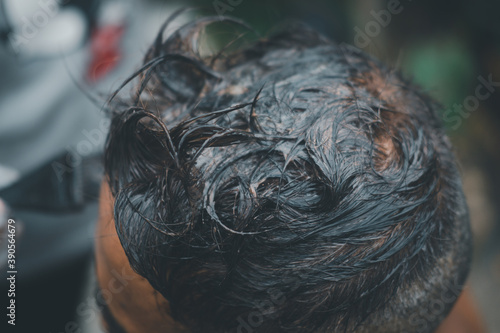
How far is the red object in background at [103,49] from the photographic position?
1457 millimetres

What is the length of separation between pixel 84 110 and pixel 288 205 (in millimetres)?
1133

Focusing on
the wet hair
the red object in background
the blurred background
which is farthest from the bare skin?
the red object in background

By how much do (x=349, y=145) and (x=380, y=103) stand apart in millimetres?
107

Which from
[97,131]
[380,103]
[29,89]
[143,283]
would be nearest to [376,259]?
[380,103]

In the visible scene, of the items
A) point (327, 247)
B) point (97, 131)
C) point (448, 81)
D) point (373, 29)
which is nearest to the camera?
point (327, 247)

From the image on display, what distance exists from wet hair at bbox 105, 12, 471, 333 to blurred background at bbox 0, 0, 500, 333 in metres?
0.23

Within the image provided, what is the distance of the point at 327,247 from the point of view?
549mm

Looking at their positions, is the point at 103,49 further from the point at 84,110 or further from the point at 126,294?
the point at 126,294

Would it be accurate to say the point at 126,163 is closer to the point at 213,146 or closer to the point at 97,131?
the point at 213,146

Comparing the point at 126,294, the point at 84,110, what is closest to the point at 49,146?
the point at 84,110

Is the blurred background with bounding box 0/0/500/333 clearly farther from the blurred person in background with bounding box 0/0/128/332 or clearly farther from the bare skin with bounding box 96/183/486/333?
the bare skin with bounding box 96/183/486/333

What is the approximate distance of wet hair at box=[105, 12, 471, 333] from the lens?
0.54m

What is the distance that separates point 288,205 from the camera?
541mm

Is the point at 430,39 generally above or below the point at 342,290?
below
